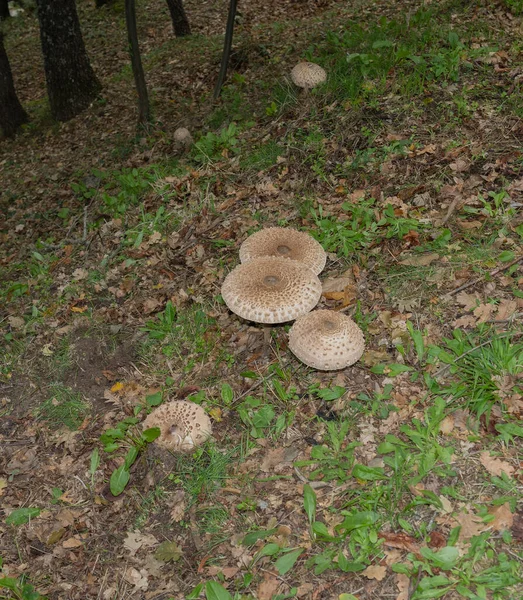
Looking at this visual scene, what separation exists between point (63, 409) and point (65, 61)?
8691mm

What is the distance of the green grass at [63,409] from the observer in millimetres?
4707

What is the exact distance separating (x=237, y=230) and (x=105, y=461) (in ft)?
9.87

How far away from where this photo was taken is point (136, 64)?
27.6ft

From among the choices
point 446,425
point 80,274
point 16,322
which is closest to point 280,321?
point 446,425

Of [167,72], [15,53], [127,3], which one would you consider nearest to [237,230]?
[127,3]

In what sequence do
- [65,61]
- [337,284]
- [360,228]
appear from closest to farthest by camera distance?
1. [337,284]
2. [360,228]
3. [65,61]

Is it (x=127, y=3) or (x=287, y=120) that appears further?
(x=127, y=3)

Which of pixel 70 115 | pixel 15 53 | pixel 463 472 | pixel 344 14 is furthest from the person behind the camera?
pixel 15 53

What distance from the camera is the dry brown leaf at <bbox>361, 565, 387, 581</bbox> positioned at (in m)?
3.04

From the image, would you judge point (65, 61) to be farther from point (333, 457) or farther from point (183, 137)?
point (333, 457)

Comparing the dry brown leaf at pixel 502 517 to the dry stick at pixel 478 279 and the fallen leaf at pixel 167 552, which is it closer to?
the dry stick at pixel 478 279

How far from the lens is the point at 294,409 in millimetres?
4148

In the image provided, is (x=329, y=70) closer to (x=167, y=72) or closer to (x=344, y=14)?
(x=344, y=14)

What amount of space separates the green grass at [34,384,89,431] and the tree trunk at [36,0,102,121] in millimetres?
8076
